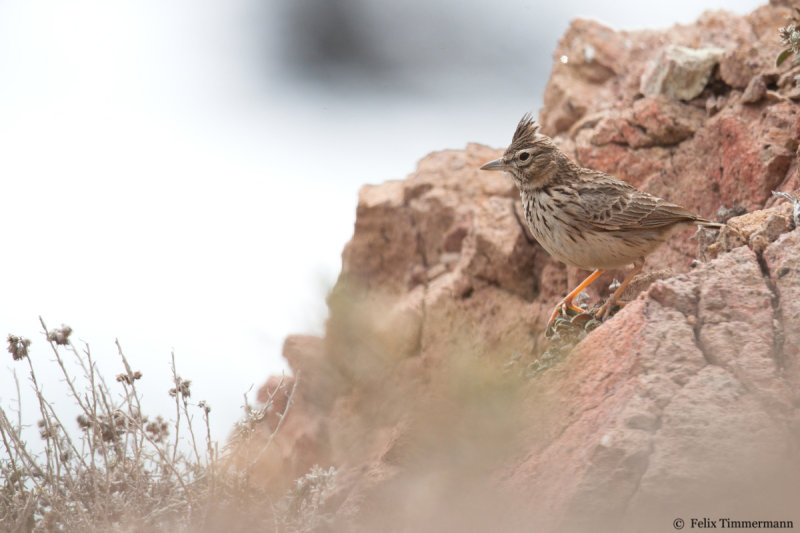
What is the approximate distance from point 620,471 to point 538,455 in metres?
0.67

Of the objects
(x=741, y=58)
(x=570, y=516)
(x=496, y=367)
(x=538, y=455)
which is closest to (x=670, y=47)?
(x=741, y=58)

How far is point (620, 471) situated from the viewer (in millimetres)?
3723

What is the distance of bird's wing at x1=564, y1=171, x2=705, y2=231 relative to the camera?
5938 millimetres

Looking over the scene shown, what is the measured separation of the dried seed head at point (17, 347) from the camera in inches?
199

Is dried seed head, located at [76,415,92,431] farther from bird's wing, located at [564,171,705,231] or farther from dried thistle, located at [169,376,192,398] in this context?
bird's wing, located at [564,171,705,231]

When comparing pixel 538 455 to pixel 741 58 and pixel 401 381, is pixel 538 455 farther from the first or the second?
pixel 741 58

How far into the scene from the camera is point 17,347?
5.08 meters

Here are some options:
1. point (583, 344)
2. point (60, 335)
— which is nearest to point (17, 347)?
point (60, 335)

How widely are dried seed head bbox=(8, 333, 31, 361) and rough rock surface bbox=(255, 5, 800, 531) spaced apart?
177cm

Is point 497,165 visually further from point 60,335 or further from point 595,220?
point 60,335

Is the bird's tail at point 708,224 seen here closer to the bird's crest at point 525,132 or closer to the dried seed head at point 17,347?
the bird's crest at point 525,132

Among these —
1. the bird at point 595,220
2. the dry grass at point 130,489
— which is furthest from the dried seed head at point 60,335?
the bird at point 595,220

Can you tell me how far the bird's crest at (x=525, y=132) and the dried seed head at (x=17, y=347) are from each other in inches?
147

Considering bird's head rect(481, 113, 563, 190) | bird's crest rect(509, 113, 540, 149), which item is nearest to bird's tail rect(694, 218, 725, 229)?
bird's head rect(481, 113, 563, 190)
